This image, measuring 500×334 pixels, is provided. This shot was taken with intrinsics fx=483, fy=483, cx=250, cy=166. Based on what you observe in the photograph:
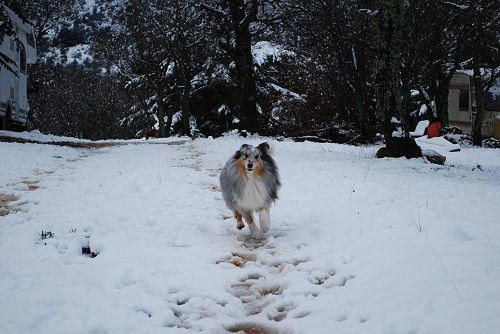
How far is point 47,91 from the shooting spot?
162 feet

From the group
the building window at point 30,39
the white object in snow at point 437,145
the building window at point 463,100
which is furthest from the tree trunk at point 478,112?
the building window at point 30,39

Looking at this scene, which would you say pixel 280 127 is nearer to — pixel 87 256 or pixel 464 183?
pixel 464 183

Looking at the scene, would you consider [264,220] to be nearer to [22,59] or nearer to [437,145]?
[437,145]

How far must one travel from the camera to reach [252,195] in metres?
7.08

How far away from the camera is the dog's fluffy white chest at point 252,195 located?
7.09m

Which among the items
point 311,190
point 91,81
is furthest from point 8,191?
point 91,81

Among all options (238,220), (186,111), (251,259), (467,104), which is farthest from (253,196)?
(467,104)

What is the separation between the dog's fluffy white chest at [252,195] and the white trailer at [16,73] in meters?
14.0

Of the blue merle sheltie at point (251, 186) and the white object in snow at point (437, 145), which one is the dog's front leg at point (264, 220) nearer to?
the blue merle sheltie at point (251, 186)

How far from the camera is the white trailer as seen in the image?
18516 mm

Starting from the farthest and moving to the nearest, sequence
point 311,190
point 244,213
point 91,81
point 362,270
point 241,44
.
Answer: point 91,81 → point 241,44 → point 311,190 → point 244,213 → point 362,270

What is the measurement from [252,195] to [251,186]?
0.44 ft

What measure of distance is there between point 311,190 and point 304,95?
2299cm

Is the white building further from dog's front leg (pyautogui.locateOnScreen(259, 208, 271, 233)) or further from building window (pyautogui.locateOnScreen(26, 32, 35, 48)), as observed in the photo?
dog's front leg (pyautogui.locateOnScreen(259, 208, 271, 233))
